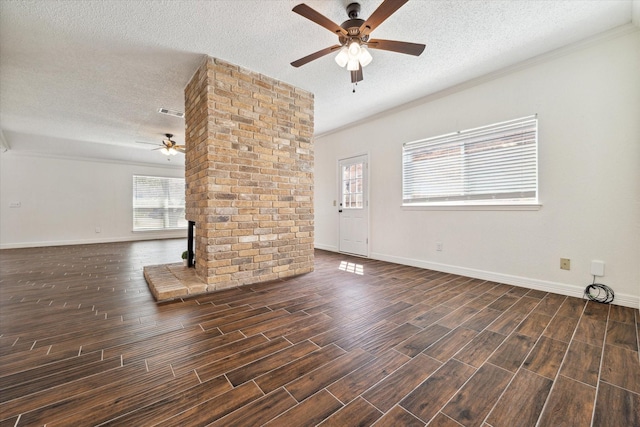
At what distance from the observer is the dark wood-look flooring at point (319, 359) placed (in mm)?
1194

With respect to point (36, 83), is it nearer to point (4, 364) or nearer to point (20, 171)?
point (4, 364)

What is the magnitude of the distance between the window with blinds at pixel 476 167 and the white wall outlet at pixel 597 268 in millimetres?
811

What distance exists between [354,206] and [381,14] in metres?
3.56

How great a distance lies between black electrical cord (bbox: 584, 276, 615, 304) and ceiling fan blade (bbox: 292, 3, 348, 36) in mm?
3431

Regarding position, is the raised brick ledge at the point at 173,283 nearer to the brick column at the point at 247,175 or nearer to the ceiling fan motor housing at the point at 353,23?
the brick column at the point at 247,175

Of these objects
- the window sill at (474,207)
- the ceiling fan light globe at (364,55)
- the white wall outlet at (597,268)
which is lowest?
the white wall outlet at (597,268)

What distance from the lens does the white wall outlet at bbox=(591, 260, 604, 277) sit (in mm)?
2619

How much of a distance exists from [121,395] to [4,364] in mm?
920

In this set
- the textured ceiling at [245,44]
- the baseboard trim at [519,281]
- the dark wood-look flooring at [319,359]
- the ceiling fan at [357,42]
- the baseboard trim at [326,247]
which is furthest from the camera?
the baseboard trim at [326,247]

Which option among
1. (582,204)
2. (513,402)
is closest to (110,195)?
(513,402)

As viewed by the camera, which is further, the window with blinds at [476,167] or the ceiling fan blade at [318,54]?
the window with blinds at [476,167]

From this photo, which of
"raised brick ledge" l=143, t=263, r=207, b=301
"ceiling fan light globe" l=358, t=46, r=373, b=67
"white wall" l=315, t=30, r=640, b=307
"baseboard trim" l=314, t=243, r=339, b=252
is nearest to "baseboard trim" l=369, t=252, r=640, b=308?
"white wall" l=315, t=30, r=640, b=307

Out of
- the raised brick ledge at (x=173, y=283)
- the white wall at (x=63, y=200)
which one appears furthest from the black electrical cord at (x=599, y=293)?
the white wall at (x=63, y=200)

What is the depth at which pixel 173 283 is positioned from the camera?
2.89 meters
